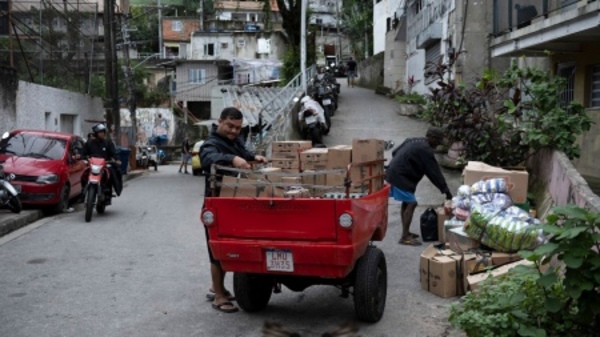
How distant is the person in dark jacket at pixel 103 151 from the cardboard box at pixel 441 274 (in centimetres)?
742

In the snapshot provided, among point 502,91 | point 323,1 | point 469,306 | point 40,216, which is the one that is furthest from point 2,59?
point 323,1

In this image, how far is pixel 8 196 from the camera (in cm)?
1130

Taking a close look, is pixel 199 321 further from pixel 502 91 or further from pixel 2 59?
pixel 2 59

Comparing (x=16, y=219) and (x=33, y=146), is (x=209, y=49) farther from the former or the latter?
(x=16, y=219)

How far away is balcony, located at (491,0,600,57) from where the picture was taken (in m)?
10.7

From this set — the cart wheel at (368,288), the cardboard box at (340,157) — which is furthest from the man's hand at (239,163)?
the cardboard box at (340,157)

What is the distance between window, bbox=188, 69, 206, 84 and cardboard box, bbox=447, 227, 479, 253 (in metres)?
42.7

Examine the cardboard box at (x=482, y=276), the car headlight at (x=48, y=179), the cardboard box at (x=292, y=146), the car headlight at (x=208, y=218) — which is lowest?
the cardboard box at (x=482, y=276)

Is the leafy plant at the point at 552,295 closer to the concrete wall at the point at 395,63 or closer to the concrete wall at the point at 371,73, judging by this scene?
the concrete wall at the point at 395,63

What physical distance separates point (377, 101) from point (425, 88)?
136 inches

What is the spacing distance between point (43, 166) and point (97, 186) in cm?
156

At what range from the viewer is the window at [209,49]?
173 feet

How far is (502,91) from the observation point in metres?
13.3

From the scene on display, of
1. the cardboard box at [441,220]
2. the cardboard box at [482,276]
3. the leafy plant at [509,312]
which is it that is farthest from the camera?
the cardboard box at [441,220]
